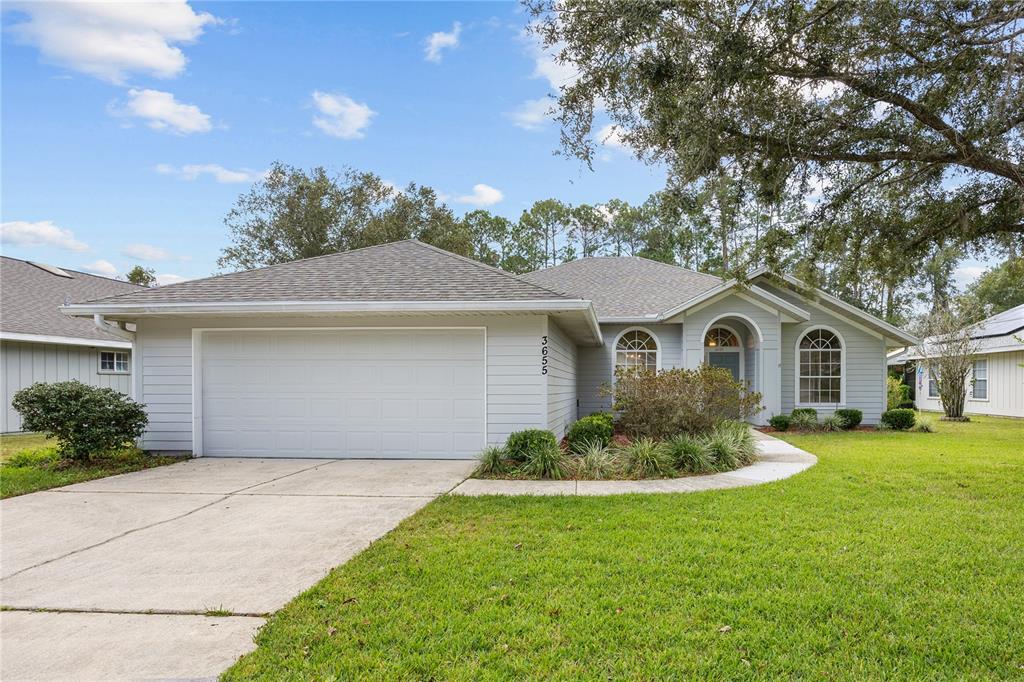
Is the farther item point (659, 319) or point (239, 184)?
point (239, 184)

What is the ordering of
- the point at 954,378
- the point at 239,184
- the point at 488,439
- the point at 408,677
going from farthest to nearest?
the point at 239,184 < the point at 954,378 < the point at 488,439 < the point at 408,677

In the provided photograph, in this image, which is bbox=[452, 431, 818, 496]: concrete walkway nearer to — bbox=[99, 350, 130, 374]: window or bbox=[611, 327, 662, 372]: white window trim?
bbox=[611, 327, 662, 372]: white window trim

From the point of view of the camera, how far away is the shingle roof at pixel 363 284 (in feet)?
29.2

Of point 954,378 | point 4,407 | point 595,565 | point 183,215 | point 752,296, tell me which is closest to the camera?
point 595,565

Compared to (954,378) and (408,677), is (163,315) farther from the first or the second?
(954,378)

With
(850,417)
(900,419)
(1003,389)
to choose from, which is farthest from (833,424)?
(1003,389)

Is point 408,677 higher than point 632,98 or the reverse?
the reverse

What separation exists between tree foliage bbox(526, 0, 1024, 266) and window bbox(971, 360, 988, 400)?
18.5 m

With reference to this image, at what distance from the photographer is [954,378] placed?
61.3ft

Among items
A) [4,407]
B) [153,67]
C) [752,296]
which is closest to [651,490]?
[752,296]

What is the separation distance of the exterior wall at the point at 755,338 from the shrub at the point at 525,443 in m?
7.68

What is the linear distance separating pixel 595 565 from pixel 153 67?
13.3 meters

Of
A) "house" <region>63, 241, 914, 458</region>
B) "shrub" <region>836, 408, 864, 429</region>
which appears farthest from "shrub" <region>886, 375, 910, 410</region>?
"house" <region>63, 241, 914, 458</region>

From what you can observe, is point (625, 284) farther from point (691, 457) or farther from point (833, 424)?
point (691, 457)
